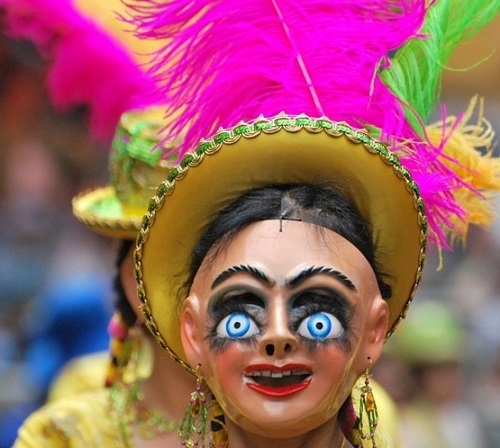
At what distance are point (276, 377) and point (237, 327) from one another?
0.13 metres

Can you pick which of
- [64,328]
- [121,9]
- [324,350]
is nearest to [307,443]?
[324,350]

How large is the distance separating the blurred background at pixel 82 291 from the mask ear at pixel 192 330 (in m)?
2.80

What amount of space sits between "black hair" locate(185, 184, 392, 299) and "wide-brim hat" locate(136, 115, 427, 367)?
0.02 m

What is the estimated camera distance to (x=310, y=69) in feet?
11.8

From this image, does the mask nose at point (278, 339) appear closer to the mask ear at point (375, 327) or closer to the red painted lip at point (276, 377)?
the red painted lip at point (276, 377)

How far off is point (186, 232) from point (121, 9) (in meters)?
2.26

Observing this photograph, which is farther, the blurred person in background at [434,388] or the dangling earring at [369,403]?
the blurred person in background at [434,388]

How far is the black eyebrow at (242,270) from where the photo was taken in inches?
130

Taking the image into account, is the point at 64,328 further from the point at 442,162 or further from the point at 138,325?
the point at 442,162

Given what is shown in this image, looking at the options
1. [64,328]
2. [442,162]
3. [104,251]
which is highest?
[104,251]

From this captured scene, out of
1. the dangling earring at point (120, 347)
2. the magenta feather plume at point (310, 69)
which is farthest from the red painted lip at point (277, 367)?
the dangling earring at point (120, 347)

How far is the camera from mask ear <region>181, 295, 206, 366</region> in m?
3.40

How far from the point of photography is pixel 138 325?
4.81 meters

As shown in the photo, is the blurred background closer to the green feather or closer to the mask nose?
the green feather
